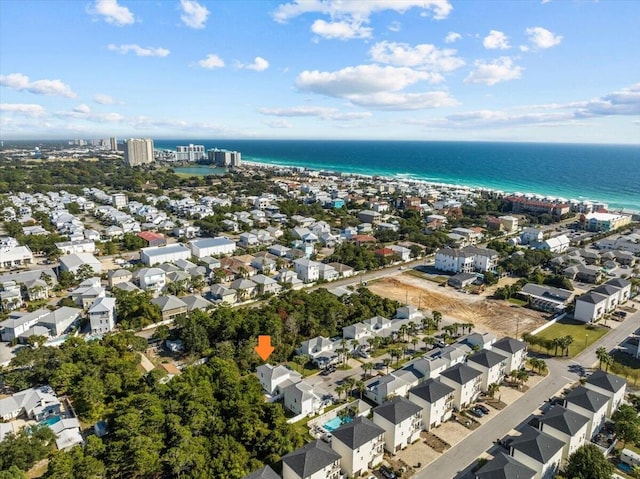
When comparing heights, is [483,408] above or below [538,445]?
below

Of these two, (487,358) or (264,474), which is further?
(487,358)

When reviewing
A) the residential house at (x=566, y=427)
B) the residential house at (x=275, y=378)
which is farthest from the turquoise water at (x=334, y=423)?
the residential house at (x=566, y=427)

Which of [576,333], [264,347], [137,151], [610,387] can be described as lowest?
[264,347]

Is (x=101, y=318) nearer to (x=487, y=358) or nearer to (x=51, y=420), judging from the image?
(x=51, y=420)

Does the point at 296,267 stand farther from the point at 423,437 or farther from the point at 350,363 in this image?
the point at 423,437

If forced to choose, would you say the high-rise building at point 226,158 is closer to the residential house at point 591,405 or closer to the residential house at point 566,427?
the residential house at point 591,405

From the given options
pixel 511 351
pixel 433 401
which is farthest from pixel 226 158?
pixel 433 401

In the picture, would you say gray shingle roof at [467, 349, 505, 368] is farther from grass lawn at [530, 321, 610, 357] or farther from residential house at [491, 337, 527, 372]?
grass lawn at [530, 321, 610, 357]
